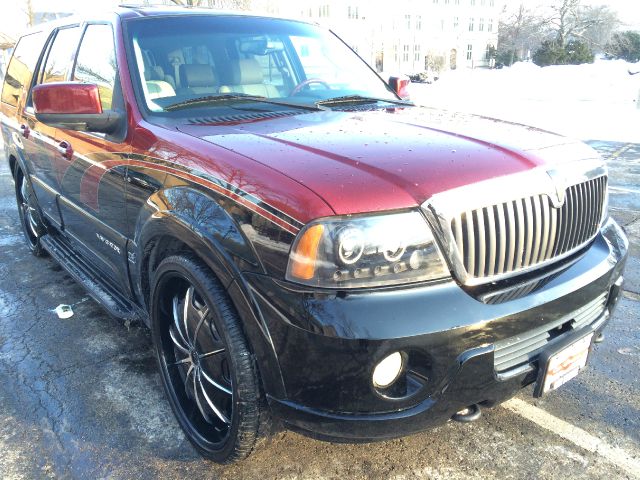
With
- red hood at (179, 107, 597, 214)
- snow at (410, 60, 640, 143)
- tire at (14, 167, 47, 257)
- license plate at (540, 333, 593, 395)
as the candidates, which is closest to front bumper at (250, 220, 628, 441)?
license plate at (540, 333, 593, 395)

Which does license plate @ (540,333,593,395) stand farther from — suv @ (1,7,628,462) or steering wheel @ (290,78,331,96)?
steering wheel @ (290,78,331,96)

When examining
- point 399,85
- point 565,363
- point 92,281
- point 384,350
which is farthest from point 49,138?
point 565,363

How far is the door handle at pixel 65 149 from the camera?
133 inches

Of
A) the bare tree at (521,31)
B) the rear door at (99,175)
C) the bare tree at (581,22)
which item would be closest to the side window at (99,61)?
the rear door at (99,175)

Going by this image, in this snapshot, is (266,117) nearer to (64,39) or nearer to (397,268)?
(397,268)

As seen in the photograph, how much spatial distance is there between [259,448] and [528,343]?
1102mm

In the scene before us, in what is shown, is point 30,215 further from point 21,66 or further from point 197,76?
point 197,76

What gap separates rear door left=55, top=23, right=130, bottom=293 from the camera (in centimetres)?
286

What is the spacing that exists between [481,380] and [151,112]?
1962 mm

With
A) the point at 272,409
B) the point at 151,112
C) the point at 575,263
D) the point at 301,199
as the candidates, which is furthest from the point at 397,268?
the point at 151,112

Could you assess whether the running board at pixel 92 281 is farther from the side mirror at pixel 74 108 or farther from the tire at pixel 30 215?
the side mirror at pixel 74 108

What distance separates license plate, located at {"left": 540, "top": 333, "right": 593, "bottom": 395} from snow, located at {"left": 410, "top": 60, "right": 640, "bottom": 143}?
768 centimetres

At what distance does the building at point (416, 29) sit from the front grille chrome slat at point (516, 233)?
35.9 m

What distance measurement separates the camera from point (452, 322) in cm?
178
